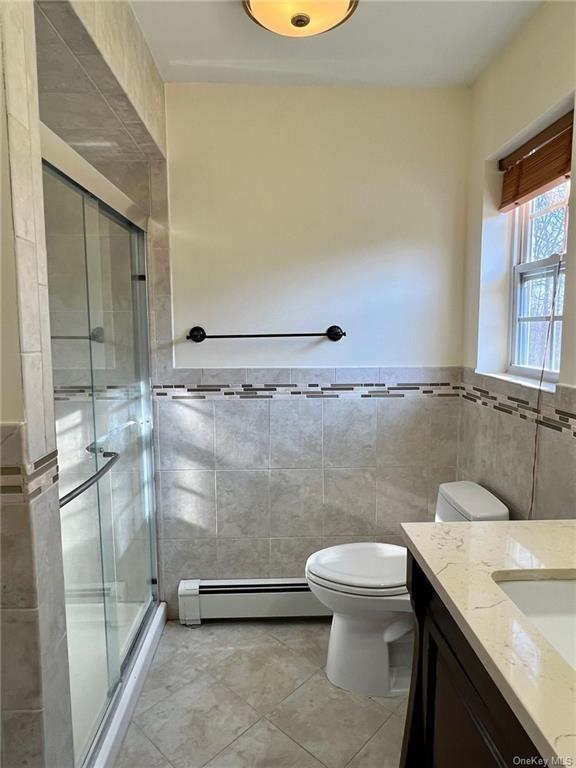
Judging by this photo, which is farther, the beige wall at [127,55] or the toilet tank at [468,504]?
the toilet tank at [468,504]

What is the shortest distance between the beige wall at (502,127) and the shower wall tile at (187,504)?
135cm

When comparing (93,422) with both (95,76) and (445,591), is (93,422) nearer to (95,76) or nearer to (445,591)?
(95,76)

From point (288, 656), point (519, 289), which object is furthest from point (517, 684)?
point (519, 289)

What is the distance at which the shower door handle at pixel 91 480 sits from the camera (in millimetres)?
1385

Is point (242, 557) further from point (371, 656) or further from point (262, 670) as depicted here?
point (371, 656)

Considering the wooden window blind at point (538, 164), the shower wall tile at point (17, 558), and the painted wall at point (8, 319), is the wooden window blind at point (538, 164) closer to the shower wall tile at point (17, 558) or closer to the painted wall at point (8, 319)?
the painted wall at point (8, 319)

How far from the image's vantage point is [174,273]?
2148mm

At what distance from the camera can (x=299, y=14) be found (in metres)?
1.43

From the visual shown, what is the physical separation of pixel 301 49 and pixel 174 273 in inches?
40.0

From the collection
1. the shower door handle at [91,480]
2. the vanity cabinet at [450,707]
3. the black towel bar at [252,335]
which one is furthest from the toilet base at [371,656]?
the black towel bar at [252,335]

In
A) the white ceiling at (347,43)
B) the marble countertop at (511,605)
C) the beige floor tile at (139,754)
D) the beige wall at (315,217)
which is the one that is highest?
the white ceiling at (347,43)

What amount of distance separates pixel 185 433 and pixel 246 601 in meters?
0.83

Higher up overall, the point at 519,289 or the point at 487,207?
the point at 487,207

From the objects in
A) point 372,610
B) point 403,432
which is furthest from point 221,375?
point 372,610
